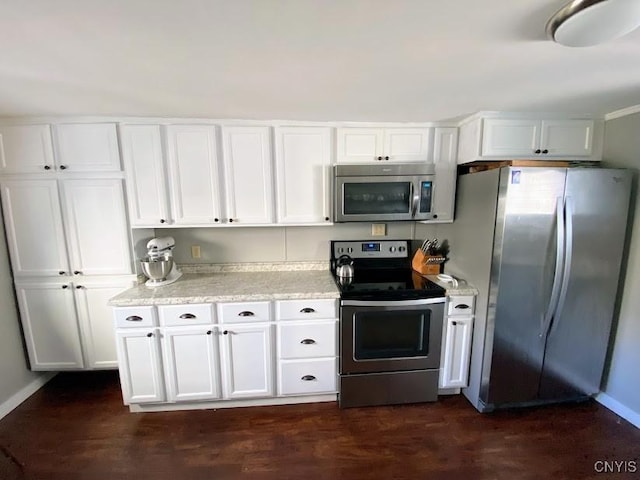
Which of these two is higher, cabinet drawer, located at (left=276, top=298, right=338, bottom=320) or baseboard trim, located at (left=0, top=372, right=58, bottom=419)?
cabinet drawer, located at (left=276, top=298, right=338, bottom=320)

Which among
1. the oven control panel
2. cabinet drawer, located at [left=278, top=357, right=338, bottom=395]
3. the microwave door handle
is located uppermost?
the microwave door handle

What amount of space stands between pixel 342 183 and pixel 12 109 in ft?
7.50

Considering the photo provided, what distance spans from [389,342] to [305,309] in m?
0.68

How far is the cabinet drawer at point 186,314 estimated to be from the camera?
6.48ft

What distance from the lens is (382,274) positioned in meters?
2.53

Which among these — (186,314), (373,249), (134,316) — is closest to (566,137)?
(373,249)

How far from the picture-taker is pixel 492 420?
2.03 m

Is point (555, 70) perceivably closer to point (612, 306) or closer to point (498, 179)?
point (498, 179)

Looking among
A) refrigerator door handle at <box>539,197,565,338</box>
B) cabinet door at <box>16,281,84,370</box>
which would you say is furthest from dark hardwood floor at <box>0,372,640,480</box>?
refrigerator door handle at <box>539,197,565,338</box>

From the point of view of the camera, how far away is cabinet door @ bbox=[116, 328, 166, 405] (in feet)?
6.48

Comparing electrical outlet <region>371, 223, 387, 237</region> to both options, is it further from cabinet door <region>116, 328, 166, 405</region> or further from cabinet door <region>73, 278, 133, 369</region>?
cabinet door <region>73, 278, 133, 369</region>

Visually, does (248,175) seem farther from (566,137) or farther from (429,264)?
(566,137)

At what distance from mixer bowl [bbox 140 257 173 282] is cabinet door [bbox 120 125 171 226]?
28 cm

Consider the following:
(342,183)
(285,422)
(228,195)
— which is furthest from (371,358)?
(228,195)
